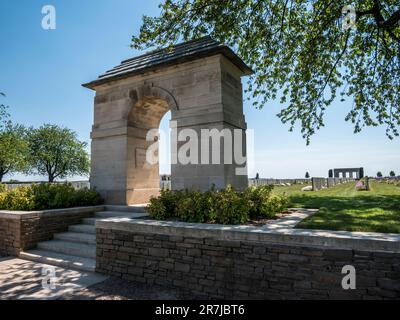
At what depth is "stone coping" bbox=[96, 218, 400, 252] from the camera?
151 inches

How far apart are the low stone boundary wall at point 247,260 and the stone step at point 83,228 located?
2.09 metres

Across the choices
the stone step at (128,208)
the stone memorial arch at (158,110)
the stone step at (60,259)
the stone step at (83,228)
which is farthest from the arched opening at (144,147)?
the stone step at (60,259)

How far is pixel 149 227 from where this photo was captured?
5.51 m

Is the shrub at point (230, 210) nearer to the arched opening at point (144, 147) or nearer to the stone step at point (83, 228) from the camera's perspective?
the stone step at point (83, 228)

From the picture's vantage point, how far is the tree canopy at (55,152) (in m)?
42.1

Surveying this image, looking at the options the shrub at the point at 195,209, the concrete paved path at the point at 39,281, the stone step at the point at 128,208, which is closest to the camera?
the concrete paved path at the point at 39,281

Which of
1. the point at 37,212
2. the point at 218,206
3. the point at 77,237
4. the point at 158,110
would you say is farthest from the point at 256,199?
the point at 37,212

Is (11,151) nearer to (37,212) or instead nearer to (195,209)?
(37,212)

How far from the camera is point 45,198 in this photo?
8672mm

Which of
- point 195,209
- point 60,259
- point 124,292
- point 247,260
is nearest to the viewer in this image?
point 247,260

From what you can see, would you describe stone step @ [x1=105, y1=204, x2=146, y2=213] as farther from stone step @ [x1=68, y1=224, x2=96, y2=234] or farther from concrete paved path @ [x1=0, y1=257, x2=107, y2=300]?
concrete paved path @ [x1=0, y1=257, x2=107, y2=300]

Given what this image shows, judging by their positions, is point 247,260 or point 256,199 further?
point 256,199

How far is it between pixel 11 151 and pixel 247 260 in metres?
35.0
